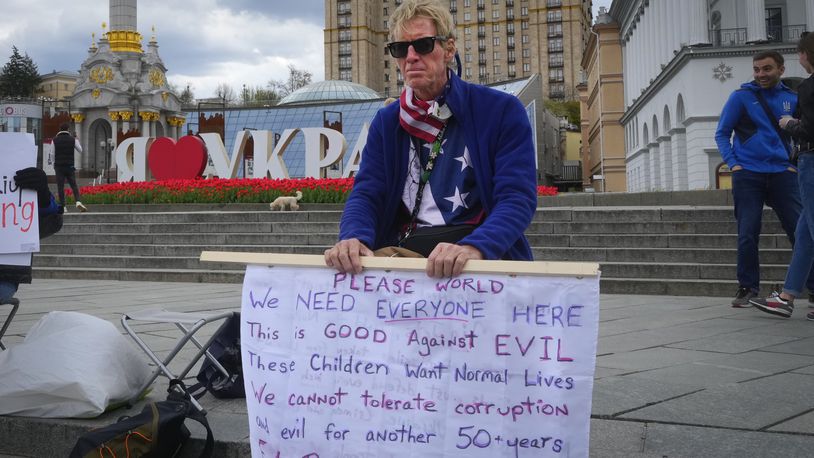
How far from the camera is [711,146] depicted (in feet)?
105

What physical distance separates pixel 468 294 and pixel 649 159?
46.9 m

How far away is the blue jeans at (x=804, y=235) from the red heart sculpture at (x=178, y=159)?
1816 centimetres

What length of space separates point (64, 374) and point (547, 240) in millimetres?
8446

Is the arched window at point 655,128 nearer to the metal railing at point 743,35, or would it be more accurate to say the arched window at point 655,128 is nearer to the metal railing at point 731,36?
the metal railing at point 743,35

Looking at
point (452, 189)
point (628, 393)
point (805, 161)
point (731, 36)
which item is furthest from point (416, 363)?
point (731, 36)

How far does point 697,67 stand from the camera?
32.1 metres

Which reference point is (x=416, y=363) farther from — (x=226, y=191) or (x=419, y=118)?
(x=226, y=191)

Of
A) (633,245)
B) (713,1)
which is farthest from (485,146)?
(713,1)

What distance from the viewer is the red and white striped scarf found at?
2867mm

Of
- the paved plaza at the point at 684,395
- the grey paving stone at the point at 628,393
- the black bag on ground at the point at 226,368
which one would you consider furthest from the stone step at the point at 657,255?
the black bag on ground at the point at 226,368

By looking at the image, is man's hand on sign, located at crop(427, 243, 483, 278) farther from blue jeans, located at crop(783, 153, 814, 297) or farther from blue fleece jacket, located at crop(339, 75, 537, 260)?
blue jeans, located at crop(783, 153, 814, 297)

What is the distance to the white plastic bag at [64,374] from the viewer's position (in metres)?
3.50

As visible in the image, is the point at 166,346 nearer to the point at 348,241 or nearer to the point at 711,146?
the point at 348,241

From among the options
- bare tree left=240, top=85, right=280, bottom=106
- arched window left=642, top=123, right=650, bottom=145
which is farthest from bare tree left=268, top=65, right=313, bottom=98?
arched window left=642, top=123, right=650, bottom=145
